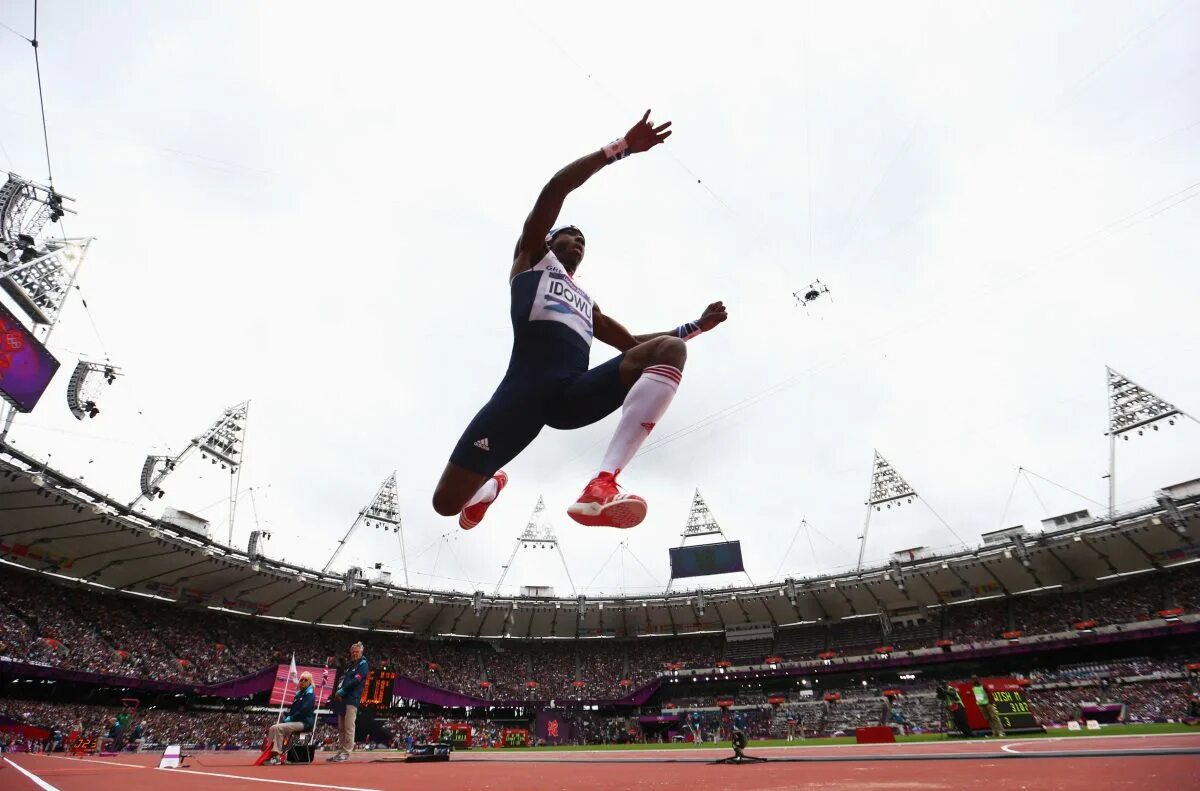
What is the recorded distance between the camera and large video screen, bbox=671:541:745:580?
34.5m

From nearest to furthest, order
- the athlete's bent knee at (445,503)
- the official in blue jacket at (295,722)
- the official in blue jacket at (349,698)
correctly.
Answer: the athlete's bent knee at (445,503) < the official in blue jacket at (295,722) < the official in blue jacket at (349,698)

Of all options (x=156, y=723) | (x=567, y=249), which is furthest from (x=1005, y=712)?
(x=156, y=723)

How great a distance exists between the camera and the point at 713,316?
453 centimetres

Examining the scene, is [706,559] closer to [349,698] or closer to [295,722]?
[349,698]

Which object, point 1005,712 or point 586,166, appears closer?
point 586,166

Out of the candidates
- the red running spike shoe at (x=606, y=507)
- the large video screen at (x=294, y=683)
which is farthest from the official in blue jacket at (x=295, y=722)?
the large video screen at (x=294, y=683)

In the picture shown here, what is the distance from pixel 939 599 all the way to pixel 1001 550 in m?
6.30

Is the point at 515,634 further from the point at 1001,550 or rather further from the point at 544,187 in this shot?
the point at 544,187

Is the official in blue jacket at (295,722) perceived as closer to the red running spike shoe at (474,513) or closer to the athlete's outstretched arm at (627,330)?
the red running spike shoe at (474,513)

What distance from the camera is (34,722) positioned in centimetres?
1911

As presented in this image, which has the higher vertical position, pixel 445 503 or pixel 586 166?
pixel 586 166

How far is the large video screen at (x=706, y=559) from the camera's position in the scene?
34.5 metres

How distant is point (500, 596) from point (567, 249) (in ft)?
110

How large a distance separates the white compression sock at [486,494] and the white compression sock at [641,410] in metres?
1.26
